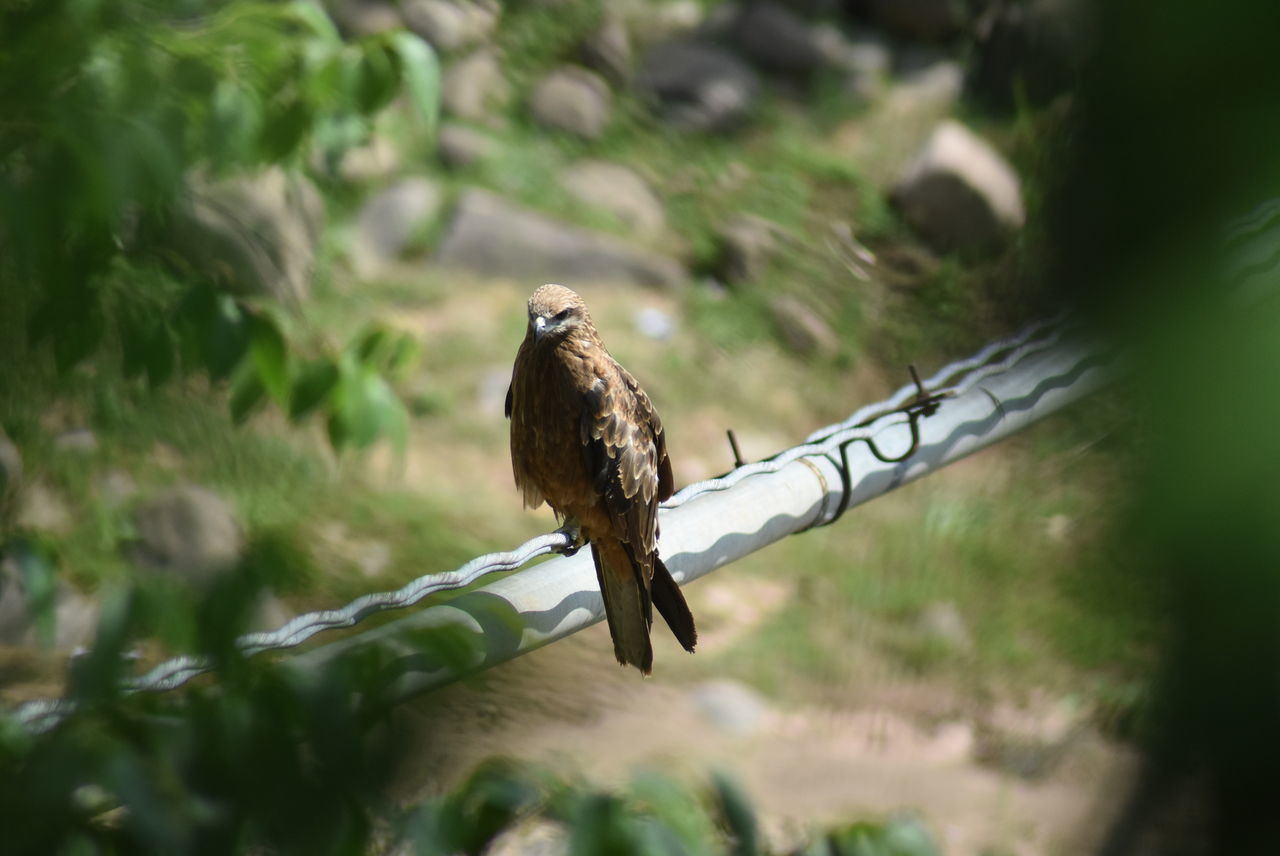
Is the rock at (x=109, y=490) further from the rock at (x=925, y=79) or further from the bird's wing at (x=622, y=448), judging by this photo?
the rock at (x=925, y=79)

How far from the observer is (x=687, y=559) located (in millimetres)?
1433

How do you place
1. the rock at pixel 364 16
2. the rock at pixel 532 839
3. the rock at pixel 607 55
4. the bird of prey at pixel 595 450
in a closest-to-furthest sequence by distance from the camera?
the rock at pixel 532 839 → the bird of prey at pixel 595 450 → the rock at pixel 364 16 → the rock at pixel 607 55

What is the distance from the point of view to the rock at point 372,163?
4828mm

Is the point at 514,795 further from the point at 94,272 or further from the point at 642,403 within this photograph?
the point at 642,403

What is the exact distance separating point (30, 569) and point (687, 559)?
0.76m

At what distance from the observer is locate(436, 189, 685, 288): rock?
4660 millimetres

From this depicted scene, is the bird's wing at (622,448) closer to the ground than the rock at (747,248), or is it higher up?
higher up

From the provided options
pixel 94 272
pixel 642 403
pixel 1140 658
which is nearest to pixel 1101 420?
pixel 1140 658

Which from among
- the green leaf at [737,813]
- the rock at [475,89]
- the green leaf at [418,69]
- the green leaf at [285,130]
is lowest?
the rock at [475,89]

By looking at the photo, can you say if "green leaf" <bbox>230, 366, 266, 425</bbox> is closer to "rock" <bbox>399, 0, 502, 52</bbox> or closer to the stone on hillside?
"rock" <bbox>399, 0, 502, 52</bbox>

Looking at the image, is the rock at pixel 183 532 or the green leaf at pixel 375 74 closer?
the rock at pixel 183 532

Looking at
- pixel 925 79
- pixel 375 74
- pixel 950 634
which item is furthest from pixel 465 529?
pixel 925 79

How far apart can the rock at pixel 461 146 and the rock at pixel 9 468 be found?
424cm

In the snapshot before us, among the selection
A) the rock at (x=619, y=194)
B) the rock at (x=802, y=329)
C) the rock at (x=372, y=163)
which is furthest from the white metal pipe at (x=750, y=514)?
the rock at (x=372, y=163)
